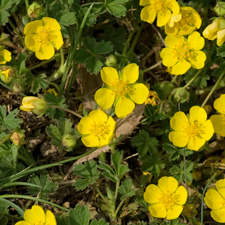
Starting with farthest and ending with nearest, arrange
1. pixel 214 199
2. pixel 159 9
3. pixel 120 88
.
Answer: pixel 159 9 → pixel 214 199 → pixel 120 88

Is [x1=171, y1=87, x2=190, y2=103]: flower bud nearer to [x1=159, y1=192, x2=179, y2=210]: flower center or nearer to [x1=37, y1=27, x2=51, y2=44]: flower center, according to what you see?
[x1=159, y1=192, x2=179, y2=210]: flower center

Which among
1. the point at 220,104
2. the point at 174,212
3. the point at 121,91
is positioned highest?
the point at 121,91

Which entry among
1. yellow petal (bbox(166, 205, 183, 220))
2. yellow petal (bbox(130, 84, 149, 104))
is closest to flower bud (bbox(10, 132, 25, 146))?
yellow petal (bbox(130, 84, 149, 104))

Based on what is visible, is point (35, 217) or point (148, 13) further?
point (148, 13)

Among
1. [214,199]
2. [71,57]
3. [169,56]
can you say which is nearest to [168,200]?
[214,199]

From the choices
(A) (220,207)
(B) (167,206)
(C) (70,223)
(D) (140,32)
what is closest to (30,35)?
(D) (140,32)

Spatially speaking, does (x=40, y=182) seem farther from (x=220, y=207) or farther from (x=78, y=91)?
(x=220, y=207)

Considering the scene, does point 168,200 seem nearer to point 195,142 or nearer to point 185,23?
point 195,142
